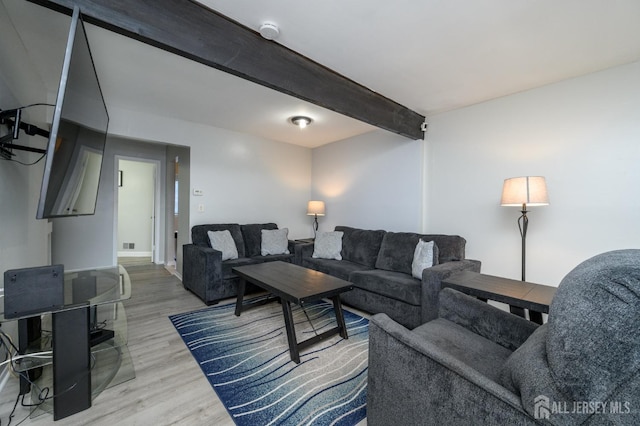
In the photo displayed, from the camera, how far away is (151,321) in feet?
8.71

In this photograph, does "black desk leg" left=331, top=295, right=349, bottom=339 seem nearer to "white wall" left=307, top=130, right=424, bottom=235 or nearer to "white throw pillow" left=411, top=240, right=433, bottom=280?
"white throw pillow" left=411, top=240, right=433, bottom=280

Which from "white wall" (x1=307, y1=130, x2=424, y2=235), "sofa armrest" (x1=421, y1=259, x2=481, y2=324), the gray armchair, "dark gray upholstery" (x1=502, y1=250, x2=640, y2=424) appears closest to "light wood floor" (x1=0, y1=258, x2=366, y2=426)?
the gray armchair

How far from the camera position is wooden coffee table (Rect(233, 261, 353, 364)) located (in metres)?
2.06

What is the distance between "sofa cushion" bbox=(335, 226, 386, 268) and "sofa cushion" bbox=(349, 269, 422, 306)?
1.40ft

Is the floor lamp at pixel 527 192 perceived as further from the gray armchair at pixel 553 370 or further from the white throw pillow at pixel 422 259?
the gray armchair at pixel 553 370

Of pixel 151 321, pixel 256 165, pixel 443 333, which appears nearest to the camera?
pixel 443 333

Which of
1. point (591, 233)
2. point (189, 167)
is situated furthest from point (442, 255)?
point (189, 167)

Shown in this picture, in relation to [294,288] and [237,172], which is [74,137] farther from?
[237,172]

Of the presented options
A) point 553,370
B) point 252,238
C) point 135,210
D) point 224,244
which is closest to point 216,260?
point 224,244

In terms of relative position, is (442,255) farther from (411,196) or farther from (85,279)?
(85,279)

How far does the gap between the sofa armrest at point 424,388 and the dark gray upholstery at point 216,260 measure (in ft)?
7.99

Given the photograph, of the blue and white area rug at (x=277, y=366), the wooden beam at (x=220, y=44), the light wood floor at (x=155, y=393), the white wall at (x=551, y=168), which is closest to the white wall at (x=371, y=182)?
the white wall at (x=551, y=168)

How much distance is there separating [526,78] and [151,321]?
14.2ft

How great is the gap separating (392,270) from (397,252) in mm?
228
